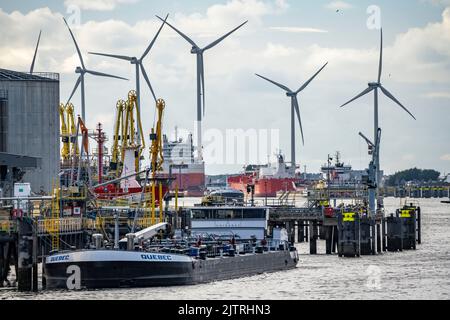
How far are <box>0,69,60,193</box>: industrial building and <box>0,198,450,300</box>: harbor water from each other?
29765 mm

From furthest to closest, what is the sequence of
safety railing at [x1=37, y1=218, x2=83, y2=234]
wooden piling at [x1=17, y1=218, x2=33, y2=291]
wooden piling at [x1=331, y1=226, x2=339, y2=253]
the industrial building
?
1. the industrial building
2. wooden piling at [x1=331, y1=226, x2=339, y2=253]
3. safety railing at [x1=37, y1=218, x2=83, y2=234]
4. wooden piling at [x1=17, y1=218, x2=33, y2=291]

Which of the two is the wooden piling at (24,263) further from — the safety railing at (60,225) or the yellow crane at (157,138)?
the yellow crane at (157,138)

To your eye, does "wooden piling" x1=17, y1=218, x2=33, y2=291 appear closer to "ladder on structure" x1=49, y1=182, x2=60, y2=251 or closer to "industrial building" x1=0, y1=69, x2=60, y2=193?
"ladder on structure" x1=49, y1=182, x2=60, y2=251

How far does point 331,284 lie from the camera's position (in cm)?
9112

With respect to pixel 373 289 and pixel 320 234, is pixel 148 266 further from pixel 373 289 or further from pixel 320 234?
pixel 320 234

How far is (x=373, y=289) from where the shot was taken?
3457 inches

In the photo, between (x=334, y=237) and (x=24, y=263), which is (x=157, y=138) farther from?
(x=24, y=263)

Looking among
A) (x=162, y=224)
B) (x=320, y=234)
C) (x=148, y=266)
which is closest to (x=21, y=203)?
(x=162, y=224)

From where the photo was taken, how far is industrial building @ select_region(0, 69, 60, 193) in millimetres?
131625

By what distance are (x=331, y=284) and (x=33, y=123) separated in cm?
5176

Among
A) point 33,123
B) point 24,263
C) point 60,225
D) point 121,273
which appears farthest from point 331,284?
point 33,123

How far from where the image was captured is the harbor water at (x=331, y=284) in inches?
3209

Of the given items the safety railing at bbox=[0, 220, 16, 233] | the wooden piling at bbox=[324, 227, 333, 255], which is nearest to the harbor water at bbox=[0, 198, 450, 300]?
the safety railing at bbox=[0, 220, 16, 233]

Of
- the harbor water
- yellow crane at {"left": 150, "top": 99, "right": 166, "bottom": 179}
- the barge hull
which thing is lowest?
the harbor water
